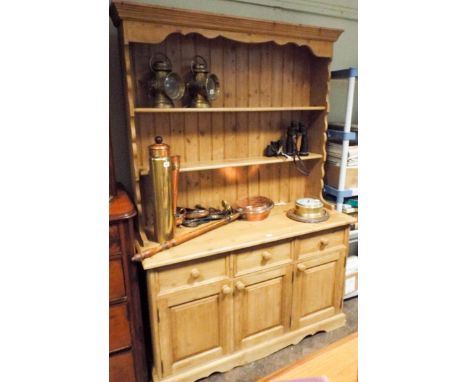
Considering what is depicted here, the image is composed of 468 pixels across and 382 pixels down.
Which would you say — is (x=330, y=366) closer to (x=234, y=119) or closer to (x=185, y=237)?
(x=185, y=237)

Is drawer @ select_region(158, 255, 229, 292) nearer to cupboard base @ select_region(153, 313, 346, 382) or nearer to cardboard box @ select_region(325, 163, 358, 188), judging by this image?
cupboard base @ select_region(153, 313, 346, 382)

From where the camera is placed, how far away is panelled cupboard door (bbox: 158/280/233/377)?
157 centimetres

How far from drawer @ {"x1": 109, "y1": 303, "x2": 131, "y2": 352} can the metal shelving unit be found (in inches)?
58.3

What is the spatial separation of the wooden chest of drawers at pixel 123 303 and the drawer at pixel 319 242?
3.05ft

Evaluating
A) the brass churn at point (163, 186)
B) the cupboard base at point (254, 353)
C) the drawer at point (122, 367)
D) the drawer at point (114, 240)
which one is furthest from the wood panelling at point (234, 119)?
the cupboard base at point (254, 353)

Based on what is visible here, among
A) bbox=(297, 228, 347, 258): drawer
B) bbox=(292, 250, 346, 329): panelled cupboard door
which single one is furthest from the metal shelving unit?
bbox=(292, 250, 346, 329): panelled cupboard door

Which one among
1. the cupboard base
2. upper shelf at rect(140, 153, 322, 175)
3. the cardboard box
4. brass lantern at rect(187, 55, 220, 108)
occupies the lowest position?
the cupboard base

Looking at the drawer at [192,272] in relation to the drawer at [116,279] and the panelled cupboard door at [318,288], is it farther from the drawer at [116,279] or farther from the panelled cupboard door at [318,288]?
the panelled cupboard door at [318,288]

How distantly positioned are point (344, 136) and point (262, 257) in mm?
953

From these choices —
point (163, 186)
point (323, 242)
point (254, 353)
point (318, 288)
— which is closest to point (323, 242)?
point (323, 242)
